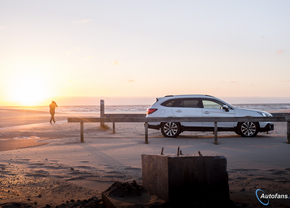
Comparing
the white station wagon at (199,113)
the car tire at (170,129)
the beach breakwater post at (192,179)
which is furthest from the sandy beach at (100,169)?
the car tire at (170,129)

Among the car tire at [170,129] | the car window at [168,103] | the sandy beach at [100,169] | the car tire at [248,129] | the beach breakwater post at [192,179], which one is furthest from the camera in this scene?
the car window at [168,103]

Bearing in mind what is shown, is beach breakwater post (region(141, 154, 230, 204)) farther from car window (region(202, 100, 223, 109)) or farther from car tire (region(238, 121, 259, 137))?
car tire (region(238, 121, 259, 137))

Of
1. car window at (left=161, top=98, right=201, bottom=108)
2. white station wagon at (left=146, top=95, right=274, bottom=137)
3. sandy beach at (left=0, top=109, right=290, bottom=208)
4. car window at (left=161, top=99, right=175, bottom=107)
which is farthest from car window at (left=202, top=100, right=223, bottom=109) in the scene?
sandy beach at (left=0, top=109, right=290, bottom=208)

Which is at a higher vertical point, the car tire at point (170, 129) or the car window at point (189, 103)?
the car window at point (189, 103)

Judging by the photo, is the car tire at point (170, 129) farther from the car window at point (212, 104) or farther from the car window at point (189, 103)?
the car window at point (212, 104)

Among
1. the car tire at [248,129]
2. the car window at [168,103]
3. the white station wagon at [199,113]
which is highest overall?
the car window at [168,103]

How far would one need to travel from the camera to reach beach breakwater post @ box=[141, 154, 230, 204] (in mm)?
3480

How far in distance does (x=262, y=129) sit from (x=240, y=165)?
5456 millimetres

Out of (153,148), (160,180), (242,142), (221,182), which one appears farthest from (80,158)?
(242,142)

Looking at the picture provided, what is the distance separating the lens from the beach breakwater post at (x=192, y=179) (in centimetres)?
348

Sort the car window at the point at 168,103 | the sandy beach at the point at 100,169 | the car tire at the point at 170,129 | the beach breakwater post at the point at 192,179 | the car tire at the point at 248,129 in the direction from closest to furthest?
the beach breakwater post at the point at 192,179 < the sandy beach at the point at 100,169 < the car tire at the point at 248,129 < the car tire at the point at 170,129 < the car window at the point at 168,103

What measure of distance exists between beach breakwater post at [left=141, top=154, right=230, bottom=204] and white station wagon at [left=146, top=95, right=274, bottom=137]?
7.33m

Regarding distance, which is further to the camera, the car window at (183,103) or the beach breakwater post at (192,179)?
the car window at (183,103)

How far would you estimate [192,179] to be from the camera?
11.6 ft
